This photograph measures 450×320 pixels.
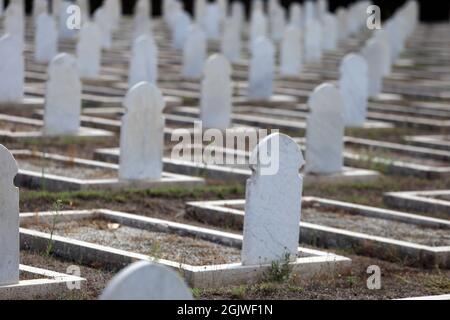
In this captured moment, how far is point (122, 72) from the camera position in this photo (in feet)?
71.2

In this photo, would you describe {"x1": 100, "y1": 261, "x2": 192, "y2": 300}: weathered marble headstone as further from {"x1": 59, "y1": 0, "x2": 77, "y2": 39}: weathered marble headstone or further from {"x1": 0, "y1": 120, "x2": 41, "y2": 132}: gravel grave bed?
{"x1": 59, "y1": 0, "x2": 77, "y2": 39}: weathered marble headstone

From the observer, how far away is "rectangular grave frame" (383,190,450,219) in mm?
11016

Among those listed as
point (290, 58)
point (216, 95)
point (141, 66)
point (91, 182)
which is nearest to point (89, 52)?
point (141, 66)

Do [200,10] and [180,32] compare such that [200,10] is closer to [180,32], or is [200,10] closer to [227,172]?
[180,32]

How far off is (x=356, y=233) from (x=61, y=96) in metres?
5.07

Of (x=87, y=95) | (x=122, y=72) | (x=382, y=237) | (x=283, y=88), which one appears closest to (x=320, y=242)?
(x=382, y=237)

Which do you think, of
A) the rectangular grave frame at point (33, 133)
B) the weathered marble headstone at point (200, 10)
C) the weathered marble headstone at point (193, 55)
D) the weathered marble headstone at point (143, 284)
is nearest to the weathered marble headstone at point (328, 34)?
the weathered marble headstone at point (200, 10)

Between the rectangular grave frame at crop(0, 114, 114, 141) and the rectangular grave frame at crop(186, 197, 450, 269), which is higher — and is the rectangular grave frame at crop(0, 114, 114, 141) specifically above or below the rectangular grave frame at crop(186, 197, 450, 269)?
above

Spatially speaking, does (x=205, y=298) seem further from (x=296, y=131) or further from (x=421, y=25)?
(x=421, y=25)

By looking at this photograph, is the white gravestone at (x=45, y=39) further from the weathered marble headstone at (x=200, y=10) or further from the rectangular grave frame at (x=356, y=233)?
the rectangular grave frame at (x=356, y=233)

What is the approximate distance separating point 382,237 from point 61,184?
2931mm

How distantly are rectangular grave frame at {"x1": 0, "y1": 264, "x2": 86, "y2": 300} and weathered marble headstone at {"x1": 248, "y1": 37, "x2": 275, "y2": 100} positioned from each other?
10975 mm

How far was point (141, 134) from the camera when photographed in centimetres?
1129

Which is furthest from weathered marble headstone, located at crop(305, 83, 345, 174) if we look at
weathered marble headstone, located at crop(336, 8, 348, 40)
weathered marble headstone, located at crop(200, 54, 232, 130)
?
weathered marble headstone, located at crop(336, 8, 348, 40)
